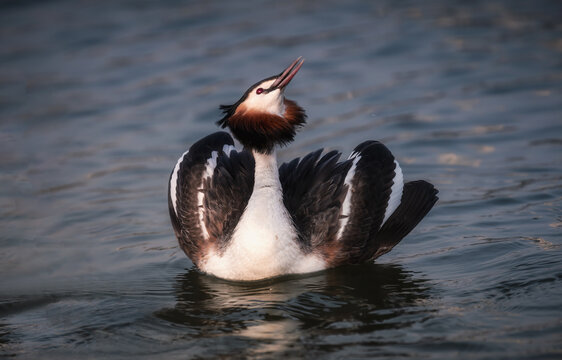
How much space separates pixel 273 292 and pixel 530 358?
2.37m

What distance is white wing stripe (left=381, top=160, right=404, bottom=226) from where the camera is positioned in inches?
316

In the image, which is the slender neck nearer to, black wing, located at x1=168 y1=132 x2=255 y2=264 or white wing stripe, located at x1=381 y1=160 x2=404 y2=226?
black wing, located at x1=168 y1=132 x2=255 y2=264

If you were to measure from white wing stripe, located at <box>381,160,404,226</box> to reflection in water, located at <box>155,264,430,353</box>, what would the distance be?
0.52 meters

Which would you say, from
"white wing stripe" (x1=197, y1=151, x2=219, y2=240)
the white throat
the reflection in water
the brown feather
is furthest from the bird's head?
the reflection in water

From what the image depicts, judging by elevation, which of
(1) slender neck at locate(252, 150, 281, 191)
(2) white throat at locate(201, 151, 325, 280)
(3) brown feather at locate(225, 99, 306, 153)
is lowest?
(2) white throat at locate(201, 151, 325, 280)

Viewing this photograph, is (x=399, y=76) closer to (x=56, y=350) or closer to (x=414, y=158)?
(x=414, y=158)

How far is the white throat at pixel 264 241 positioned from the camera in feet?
24.1

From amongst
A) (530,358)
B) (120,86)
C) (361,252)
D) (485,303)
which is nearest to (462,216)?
(361,252)

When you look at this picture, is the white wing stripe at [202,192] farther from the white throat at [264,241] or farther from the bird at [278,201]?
the white throat at [264,241]

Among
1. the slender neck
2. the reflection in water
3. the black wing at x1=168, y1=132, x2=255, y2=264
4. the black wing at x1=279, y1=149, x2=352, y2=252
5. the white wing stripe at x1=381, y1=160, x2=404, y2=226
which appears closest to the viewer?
the reflection in water

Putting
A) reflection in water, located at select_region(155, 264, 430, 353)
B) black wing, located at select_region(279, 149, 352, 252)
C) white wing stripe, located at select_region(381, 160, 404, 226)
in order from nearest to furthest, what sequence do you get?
reflection in water, located at select_region(155, 264, 430, 353) → black wing, located at select_region(279, 149, 352, 252) → white wing stripe, located at select_region(381, 160, 404, 226)

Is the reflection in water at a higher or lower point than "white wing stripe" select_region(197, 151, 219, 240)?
lower

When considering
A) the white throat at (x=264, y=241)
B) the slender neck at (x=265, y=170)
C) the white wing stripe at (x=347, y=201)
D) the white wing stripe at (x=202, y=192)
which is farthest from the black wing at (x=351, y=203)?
the white wing stripe at (x=202, y=192)

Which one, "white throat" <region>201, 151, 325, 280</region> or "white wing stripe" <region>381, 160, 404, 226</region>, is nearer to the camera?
"white throat" <region>201, 151, 325, 280</region>
